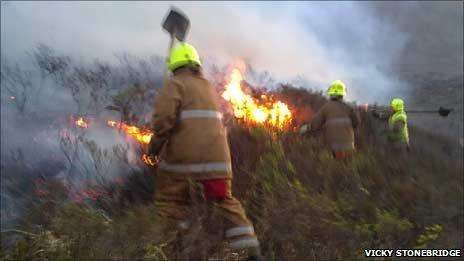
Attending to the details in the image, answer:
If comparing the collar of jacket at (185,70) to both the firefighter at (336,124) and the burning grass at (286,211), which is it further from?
Answer: the firefighter at (336,124)

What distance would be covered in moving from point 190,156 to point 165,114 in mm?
321

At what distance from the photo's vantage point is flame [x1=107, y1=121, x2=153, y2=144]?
Answer: 19.2 feet

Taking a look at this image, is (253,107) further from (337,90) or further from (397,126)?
(397,126)

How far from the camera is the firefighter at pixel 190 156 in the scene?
414 centimetres

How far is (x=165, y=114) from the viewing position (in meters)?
4.15

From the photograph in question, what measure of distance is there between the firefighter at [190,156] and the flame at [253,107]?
7.99ft

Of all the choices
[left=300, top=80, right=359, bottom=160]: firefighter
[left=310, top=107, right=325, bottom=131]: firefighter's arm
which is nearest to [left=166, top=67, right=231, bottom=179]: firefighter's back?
[left=300, top=80, right=359, bottom=160]: firefighter

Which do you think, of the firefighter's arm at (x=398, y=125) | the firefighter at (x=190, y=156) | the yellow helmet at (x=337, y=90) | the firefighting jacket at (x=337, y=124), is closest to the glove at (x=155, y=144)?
the firefighter at (x=190, y=156)

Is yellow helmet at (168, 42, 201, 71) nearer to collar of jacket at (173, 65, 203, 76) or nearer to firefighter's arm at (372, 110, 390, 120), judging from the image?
collar of jacket at (173, 65, 203, 76)

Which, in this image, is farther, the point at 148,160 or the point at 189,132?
the point at 148,160

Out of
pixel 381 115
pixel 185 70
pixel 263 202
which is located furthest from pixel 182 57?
pixel 381 115

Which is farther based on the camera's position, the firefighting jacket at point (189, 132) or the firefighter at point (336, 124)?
the firefighter at point (336, 124)

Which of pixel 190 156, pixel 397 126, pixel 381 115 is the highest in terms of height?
pixel 381 115

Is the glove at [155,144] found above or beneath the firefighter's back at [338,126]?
beneath
